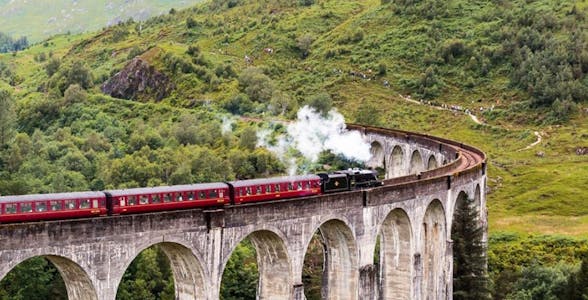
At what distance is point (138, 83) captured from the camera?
463 feet

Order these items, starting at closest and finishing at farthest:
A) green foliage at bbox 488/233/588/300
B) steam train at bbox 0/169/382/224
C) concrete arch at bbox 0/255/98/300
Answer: concrete arch at bbox 0/255/98/300
steam train at bbox 0/169/382/224
green foliage at bbox 488/233/588/300

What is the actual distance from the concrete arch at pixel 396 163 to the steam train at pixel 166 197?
4334 centimetres

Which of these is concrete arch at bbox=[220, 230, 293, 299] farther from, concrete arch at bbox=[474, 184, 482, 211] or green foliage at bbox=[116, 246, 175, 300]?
concrete arch at bbox=[474, 184, 482, 211]

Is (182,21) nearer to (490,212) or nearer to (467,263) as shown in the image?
(490,212)

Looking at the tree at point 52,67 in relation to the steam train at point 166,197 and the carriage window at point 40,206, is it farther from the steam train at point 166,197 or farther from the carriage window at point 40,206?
the carriage window at point 40,206

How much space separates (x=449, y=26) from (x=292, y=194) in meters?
117

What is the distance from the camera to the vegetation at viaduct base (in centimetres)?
7856

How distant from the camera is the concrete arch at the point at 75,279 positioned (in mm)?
38281

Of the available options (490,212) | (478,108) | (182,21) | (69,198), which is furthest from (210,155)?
(182,21)

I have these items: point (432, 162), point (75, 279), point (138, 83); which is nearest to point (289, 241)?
point (75, 279)

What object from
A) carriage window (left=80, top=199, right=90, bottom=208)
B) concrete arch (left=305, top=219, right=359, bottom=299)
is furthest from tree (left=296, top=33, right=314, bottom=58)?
carriage window (left=80, top=199, right=90, bottom=208)

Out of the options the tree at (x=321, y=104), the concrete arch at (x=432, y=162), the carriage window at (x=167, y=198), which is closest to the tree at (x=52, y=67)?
the tree at (x=321, y=104)

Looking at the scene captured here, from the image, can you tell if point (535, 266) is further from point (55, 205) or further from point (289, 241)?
point (55, 205)

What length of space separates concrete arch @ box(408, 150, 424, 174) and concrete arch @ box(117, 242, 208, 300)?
178 ft
